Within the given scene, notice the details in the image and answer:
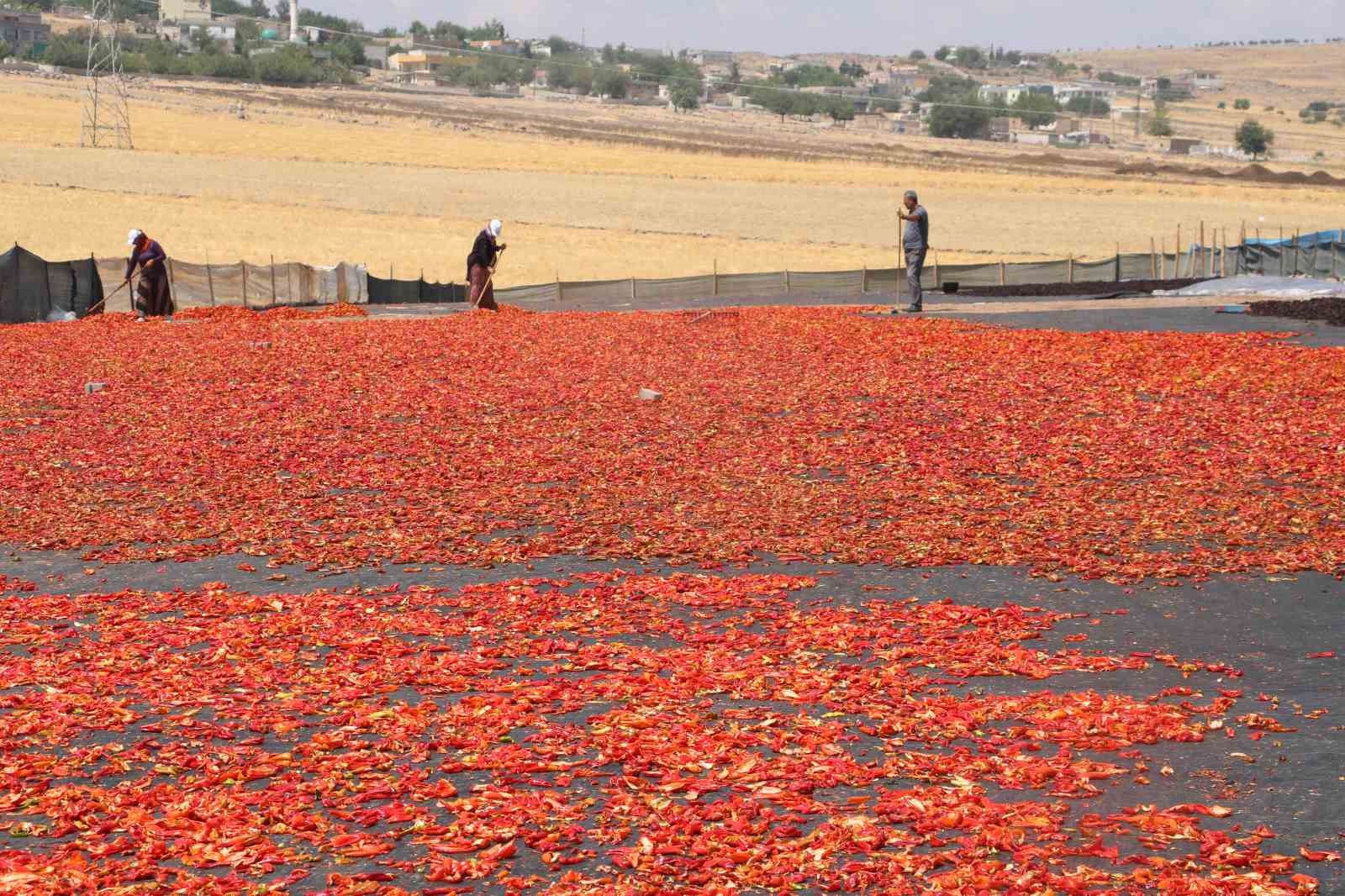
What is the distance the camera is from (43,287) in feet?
99.6

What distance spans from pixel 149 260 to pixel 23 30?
18072 centimetres

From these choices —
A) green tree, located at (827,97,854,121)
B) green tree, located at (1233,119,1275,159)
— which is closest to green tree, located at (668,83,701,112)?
green tree, located at (827,97,854,121)

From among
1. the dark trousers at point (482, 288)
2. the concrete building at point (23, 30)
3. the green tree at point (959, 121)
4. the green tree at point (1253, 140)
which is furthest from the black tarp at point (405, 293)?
the concrete building at point (23, 30)

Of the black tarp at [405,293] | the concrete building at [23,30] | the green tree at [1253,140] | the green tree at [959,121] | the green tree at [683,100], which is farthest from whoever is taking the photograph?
the green tree at [683,100]

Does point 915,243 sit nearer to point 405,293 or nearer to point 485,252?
point 485,252

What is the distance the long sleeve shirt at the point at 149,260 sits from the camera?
28391 mm

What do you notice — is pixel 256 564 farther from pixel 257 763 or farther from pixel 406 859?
pixel 406 859

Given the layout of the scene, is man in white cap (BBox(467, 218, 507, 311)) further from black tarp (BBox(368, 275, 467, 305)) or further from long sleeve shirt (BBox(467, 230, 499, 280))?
black tarp (BBox(368, 275, 467, 305))

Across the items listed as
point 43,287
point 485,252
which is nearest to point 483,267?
point 485,252

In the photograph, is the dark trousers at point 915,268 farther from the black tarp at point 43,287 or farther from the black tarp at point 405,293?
the black tarp at point 43,287

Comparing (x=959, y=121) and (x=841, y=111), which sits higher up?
(x=841, y=111)

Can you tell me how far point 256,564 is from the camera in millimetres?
11492

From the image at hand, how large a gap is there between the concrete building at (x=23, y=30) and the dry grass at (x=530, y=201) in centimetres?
7327

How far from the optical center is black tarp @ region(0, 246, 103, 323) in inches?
1161
